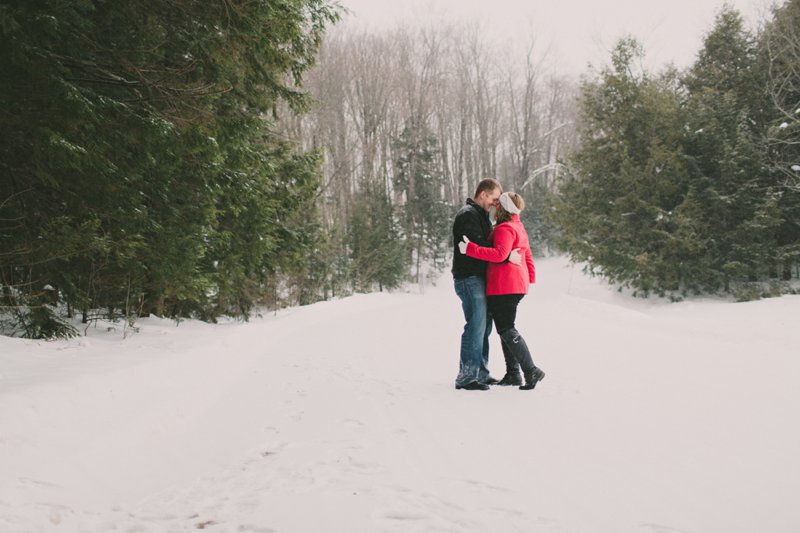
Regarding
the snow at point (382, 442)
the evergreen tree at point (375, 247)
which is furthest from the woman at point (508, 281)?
the evergreen tree at point (375, 247)

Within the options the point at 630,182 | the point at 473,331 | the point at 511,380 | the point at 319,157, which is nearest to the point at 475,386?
the point at 511,380

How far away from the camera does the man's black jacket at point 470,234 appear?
4766 mm

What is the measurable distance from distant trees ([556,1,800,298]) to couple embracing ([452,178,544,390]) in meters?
13.1

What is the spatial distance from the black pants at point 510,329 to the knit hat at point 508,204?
878 mm

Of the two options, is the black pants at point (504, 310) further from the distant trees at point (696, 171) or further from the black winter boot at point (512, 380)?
the distant trees at point (696, 171)

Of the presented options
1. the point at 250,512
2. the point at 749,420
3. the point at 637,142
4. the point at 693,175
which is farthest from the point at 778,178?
the point at 250,512

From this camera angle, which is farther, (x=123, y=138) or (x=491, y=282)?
(x=491, y=282)

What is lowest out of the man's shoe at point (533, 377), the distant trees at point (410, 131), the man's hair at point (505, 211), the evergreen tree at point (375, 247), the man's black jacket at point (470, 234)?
the man's shoe at point (533, 377)

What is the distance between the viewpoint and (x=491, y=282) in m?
4.79

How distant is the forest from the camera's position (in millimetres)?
4531

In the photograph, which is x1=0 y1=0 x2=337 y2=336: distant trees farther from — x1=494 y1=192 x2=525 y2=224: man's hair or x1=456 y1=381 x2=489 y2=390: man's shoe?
x1=456 y1=381 x2=489 y2=390: man's shoe

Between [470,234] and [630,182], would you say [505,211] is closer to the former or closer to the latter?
[470,234]

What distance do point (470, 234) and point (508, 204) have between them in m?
0.50

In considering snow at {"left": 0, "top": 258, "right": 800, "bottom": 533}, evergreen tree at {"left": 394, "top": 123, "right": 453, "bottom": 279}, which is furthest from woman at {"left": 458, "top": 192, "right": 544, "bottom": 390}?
evergreen tree at {"left": 394, "top": 123, "right": 453, "bottom": 279}
